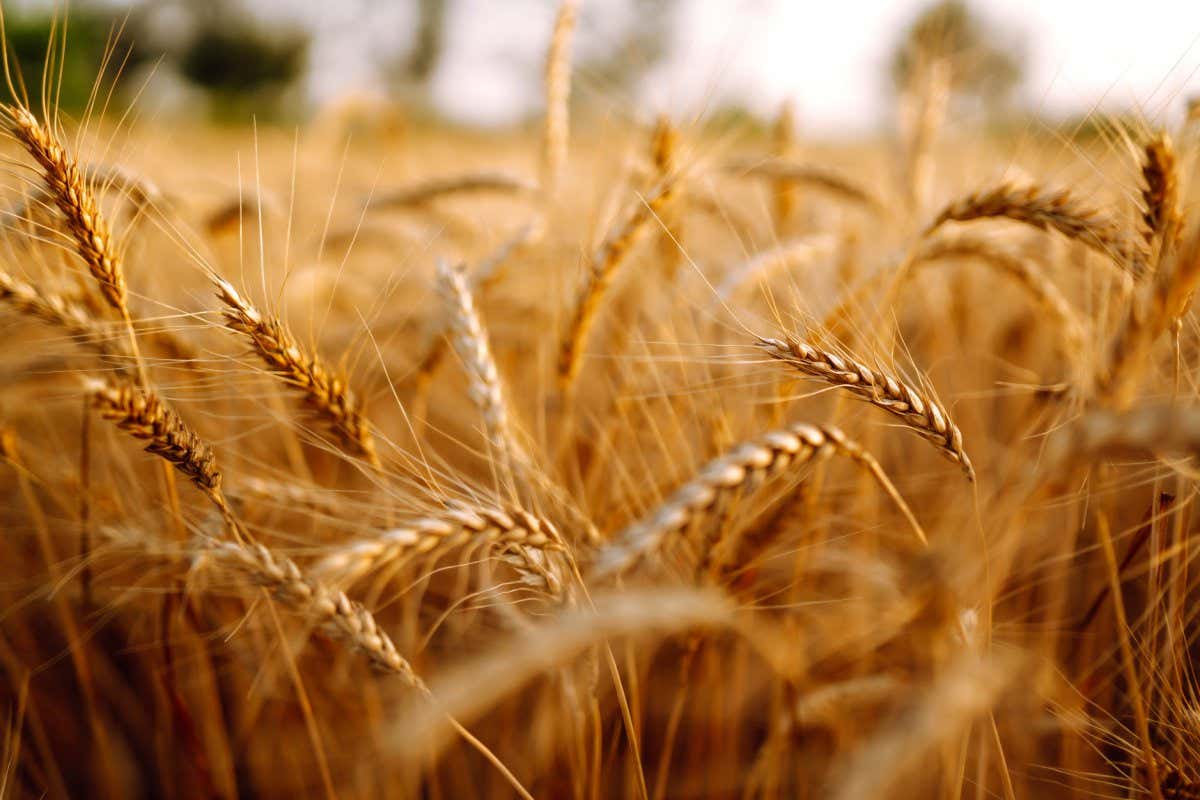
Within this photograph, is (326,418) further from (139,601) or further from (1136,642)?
(1136,642)

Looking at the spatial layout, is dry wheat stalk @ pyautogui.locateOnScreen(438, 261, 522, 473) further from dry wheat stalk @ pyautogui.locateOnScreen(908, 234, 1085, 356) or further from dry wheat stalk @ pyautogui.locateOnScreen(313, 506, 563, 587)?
dry wheat stalk @ pyautogui.locateOnScreen(908, 234, 1085, 356)

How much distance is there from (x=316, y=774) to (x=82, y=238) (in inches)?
45.5

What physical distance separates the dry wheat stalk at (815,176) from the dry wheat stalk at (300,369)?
1099 mm

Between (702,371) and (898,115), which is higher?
(898,115)

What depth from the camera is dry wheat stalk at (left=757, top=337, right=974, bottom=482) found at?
32.2 inches

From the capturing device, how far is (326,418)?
1.02 m

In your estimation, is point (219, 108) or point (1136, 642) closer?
point (1136, 642)

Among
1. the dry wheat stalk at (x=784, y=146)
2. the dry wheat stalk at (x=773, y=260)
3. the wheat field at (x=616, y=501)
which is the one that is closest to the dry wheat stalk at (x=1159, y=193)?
the wheat field at (x=616, y=501)

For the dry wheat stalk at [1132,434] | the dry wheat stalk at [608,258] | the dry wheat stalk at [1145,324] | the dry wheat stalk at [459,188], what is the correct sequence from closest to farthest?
the dry wheat stalk at [1132,434] → the dry wheat stalk at [1145,324] → the dry wheat stalk at [608,258] → the dry wheat stalk at [459,188]

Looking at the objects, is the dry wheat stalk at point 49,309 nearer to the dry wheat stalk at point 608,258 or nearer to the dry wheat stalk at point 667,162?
the dry wheat stalk at point 608,258

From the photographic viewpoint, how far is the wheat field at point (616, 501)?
0.79 m

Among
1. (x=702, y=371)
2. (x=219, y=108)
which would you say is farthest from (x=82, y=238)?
(x=219, y=108)

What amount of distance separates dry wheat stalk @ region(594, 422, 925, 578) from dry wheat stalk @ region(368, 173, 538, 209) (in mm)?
1152

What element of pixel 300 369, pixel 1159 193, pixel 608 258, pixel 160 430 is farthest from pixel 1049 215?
pixel 160 430
